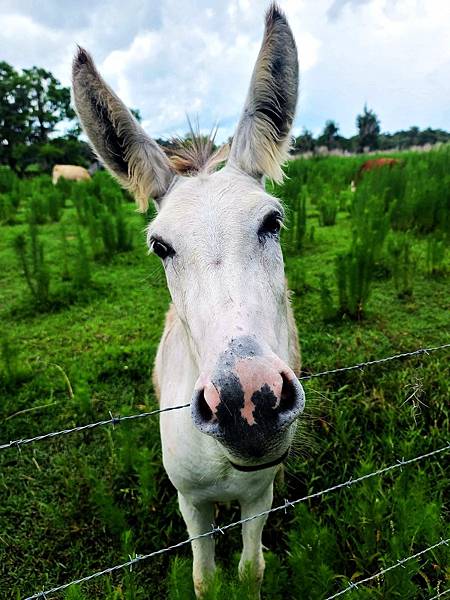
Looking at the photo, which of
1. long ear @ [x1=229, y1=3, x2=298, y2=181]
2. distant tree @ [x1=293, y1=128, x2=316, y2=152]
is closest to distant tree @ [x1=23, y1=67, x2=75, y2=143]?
distant tree @ [x1=293, y1=128, x2=316, y2=152]

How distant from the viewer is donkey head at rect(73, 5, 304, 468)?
45.4 inches

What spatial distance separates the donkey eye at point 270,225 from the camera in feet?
5.44

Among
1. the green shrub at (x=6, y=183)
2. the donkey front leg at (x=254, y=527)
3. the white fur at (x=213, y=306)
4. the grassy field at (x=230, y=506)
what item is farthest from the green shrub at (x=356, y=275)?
the green shrub at (x=6, y=183)

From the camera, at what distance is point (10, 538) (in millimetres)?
2639

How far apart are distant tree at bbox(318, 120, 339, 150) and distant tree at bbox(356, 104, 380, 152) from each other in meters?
2.31

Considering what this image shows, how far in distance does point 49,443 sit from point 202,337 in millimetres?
2545

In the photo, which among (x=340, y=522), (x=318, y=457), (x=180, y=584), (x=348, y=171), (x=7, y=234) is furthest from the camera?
(x=348, y=171)

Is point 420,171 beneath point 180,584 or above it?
above

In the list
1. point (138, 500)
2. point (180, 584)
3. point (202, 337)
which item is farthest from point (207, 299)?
point (138, 500)

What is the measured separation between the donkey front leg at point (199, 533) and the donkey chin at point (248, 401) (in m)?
1.09

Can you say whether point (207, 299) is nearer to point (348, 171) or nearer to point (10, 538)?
point (10, 538)

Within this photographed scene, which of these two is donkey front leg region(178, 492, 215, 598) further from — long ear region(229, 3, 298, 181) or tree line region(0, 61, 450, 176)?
tree line region(0, 61, 450, 176)

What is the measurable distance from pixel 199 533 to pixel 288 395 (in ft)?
4.42

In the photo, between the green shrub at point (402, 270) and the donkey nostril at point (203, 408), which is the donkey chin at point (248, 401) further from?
the green shrub at point (402, 270)
